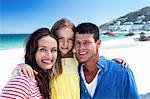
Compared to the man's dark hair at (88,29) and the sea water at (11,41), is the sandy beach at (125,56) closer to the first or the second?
the sea water at (11,41)

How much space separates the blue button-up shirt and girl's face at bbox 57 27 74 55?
8.5 inches

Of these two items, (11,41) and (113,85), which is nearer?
(113,85)

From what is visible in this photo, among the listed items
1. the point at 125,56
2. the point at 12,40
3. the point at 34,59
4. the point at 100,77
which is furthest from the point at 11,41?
the point at 125,56

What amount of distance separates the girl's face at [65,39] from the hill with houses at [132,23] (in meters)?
0.33

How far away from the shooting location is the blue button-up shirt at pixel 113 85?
1.52 meters

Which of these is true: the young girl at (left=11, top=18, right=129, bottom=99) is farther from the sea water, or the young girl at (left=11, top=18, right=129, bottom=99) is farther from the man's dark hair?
the sea water

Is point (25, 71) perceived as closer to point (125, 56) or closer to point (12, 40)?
point (12, 40)

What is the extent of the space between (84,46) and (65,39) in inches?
4.6

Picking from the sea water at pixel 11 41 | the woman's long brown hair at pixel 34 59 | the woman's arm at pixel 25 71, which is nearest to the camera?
the woman's arm at pixel 25 71

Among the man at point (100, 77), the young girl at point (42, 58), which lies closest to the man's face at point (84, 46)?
the man at point (100, 77)

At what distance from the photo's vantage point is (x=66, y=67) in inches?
61.5

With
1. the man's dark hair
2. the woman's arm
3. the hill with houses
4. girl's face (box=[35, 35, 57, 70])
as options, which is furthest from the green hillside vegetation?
the woman's arm

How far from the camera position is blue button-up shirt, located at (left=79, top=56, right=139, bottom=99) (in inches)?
59.9

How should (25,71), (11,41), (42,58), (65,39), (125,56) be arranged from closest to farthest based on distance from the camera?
(25,71)
(42,58)
(65,39)
(11,41)
(125,56)
